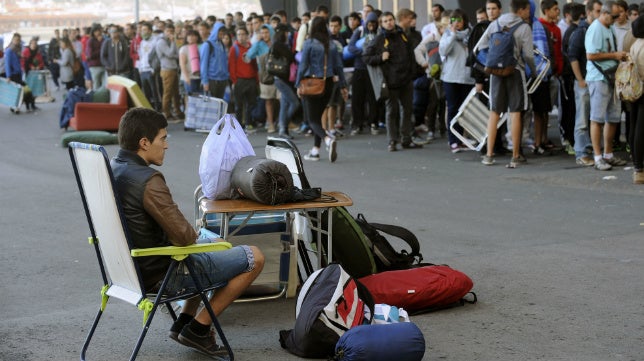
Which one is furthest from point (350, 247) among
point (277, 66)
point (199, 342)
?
point (277, 66)

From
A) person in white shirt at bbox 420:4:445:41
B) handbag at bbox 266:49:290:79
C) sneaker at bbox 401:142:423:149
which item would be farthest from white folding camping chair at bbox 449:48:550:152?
handbag at bbox 266:49:290:79

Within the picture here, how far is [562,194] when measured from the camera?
10711 millimetres

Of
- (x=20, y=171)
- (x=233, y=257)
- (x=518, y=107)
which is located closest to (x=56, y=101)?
(x=20, y=171)

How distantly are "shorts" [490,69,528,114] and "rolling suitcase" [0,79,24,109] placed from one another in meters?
14.6

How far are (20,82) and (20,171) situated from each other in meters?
11.0

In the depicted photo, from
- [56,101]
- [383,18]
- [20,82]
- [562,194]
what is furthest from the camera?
[56,101]

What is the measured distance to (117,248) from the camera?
5.23m

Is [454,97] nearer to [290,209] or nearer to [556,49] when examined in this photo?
[556,49]

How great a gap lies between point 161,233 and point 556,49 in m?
8.81

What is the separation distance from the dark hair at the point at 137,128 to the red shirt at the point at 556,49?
842 cm

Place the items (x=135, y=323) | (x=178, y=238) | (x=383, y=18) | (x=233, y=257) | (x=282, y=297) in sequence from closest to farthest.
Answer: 1. (x=178, y=238)
2. (x=233, y=257)
3. (x=135, y=323)
4. (x=282, y=297)
5. (x=383, y=18)

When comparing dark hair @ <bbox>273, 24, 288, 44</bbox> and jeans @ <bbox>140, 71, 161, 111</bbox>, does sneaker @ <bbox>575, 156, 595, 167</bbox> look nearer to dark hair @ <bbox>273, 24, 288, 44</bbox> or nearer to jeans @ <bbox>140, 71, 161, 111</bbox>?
dark hair @ <bbox>273, 24, 288, 44</bbox>

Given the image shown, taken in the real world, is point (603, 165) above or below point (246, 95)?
below

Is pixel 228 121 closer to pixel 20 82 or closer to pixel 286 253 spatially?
pixel 286 253
